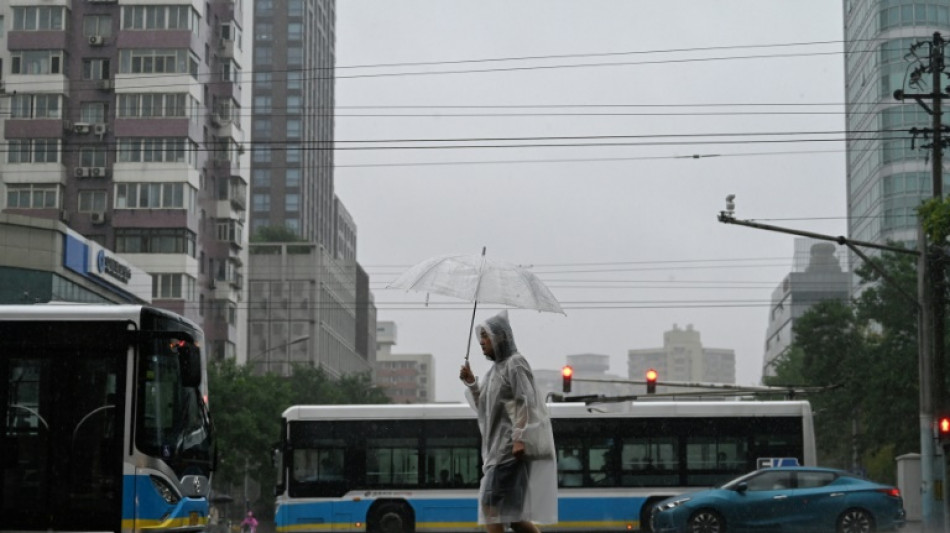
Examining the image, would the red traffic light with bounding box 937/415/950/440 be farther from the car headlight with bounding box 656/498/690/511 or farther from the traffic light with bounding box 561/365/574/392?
the traffic light with bounding box 561/365/574/392

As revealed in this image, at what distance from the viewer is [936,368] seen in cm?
2977

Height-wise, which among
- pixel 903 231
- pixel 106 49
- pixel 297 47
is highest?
pixel 297 47

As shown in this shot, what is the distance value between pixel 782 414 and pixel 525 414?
21.0m

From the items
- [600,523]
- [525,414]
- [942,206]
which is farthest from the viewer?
[600,523]

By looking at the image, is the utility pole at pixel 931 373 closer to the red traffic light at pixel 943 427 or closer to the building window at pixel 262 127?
the red traffic light at pixel 943 427

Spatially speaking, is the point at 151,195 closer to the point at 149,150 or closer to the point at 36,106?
the point at 149,150

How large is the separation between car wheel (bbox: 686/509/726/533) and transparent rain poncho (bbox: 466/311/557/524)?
15.9 metres

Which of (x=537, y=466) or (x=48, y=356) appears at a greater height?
(x=48, y=356)

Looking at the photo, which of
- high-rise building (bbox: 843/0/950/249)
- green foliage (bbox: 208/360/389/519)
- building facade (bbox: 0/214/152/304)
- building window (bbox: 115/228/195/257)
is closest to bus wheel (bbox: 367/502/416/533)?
building facade (bbox: 0/214/152/304)

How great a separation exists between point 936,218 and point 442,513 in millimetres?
11054

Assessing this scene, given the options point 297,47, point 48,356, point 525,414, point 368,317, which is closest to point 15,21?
point 48,356

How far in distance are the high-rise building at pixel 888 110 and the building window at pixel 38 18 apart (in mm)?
41918

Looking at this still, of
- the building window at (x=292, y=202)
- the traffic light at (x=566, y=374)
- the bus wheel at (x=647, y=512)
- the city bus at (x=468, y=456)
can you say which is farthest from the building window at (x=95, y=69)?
the building window at (x=292, y=202)

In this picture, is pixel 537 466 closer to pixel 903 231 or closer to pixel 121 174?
pixel 121 174
